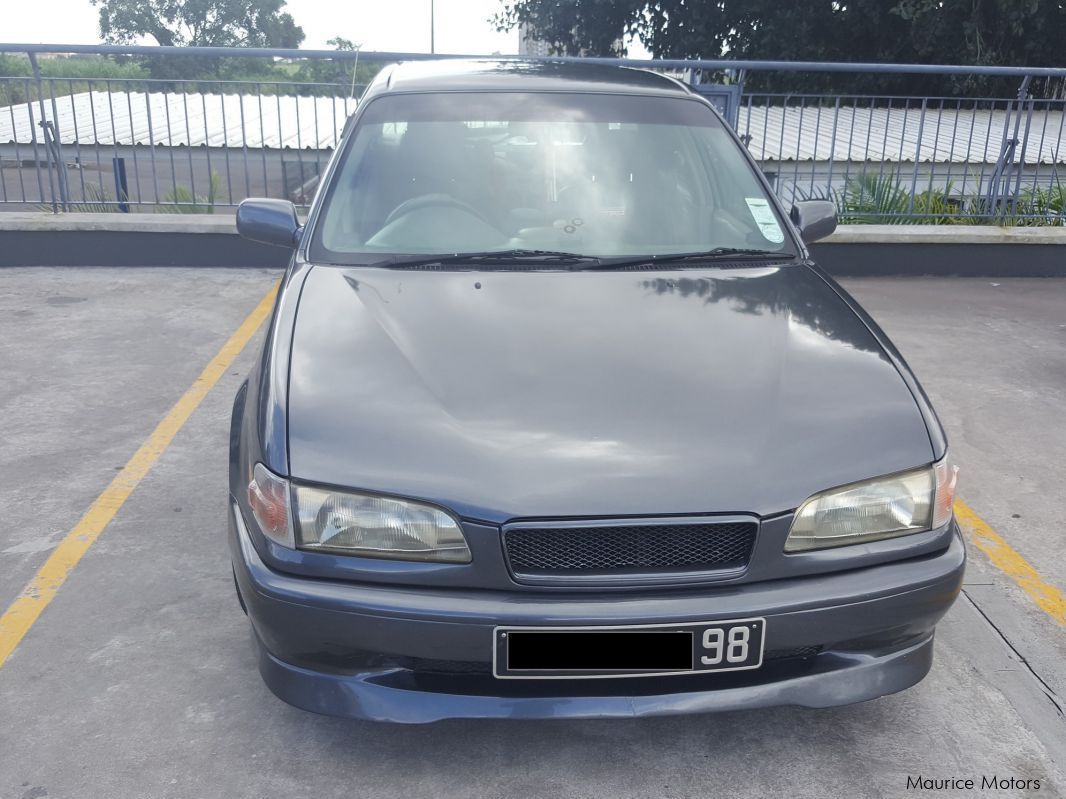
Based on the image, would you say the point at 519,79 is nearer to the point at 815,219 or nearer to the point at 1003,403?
the point at 815,219

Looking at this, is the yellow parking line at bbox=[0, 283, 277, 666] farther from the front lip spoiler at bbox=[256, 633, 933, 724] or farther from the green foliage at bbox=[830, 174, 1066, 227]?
the green foliage at bbox=[830, 174, 1066, 227]

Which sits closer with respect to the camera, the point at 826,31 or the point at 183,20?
the point at 826,31

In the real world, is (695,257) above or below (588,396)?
above

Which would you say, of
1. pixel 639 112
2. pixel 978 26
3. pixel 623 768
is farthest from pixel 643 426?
pixel 978 26

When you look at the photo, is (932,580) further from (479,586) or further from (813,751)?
(479,586)

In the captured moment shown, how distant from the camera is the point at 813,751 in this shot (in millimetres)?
2572

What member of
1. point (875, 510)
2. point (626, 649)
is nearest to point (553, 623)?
point (626, 649)

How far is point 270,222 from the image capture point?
3650 mm

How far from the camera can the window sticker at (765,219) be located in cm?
345

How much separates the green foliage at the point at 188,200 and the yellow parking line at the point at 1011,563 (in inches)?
257

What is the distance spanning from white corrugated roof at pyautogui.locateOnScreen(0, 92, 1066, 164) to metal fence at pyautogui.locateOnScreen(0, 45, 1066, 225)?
21 mm

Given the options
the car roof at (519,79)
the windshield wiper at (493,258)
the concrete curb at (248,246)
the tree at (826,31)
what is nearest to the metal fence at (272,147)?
the concrete curb at (248,246)

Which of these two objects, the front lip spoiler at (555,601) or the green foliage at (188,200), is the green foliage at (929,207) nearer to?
the green foliage at (188,200)

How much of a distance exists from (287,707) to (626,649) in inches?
41.1
